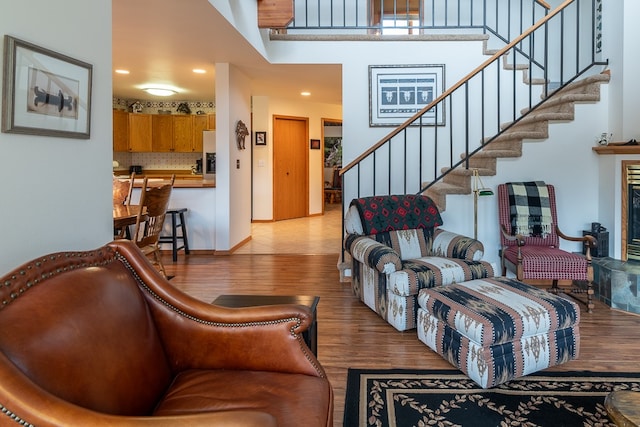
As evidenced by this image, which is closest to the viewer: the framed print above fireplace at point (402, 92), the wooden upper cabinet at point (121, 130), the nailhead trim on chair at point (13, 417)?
the nailhead trim on chair at point (13, 417)

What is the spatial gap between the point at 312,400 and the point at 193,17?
348 centimetres

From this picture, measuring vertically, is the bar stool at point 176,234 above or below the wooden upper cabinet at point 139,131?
below

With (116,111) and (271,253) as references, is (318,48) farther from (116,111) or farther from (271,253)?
(116,111)

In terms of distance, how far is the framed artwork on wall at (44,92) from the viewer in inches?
55.7

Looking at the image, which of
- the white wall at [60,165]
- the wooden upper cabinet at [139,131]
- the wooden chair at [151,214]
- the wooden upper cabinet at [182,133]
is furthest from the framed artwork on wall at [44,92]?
the wooden upper cabinet at [139,131]

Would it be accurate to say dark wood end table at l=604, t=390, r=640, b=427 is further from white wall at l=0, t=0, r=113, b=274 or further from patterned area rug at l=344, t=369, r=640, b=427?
white wall at l=0, t=0, r=113, b=274

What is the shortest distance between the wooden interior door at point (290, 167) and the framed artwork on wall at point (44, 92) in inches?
275

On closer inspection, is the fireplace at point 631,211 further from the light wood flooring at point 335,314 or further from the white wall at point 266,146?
the white wall at point 266,146

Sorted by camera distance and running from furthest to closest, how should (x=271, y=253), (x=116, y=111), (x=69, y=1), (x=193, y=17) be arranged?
(x=116, y=111), (x=271, y=253), (x=193, y=17), (x=69, y=1)

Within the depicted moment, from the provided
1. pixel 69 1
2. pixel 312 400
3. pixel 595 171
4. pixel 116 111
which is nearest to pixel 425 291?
pixel 312 400

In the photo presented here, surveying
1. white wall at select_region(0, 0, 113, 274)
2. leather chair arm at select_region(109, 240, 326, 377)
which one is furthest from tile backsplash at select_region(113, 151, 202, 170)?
leather chair arm at select_region(109, 240, 326, 377)

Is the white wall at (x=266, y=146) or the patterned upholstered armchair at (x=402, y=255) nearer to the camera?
the patterned upholstered armchair at (x=402, y=255)

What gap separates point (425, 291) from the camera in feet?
8.76

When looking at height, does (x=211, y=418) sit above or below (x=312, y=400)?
above
